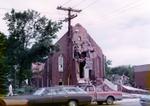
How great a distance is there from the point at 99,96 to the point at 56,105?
20.6 feet

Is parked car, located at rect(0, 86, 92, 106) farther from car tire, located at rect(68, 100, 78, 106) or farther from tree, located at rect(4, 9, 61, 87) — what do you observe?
tree, located at rect(4, 9, 61, 87)

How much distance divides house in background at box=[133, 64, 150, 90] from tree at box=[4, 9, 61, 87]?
27.4 meters

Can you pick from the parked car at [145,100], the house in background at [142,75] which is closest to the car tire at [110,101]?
the parked car at [145,100]

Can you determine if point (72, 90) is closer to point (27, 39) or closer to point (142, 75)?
point (27, 39)

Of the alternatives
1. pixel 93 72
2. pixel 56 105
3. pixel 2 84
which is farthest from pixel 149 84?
pixel 56 105

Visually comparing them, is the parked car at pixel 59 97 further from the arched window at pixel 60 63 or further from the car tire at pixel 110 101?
the arched window at pixel 60 63

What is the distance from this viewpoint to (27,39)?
57.7 metres

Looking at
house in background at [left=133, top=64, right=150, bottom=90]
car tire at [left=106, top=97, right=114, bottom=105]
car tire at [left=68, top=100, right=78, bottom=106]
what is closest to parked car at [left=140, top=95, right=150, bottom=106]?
car tire at [left=68, top=100, right=78, bottom=106]

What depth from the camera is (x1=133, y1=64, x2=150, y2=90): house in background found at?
8061 centimetres

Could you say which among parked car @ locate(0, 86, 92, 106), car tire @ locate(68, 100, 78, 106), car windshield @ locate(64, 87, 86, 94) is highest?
car windshield @ locate(64, 87, 86, 94)

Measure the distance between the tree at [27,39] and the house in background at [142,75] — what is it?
90.0 ft

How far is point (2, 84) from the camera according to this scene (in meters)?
42.6

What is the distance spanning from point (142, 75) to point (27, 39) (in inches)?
1253

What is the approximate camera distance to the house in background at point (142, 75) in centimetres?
8061
